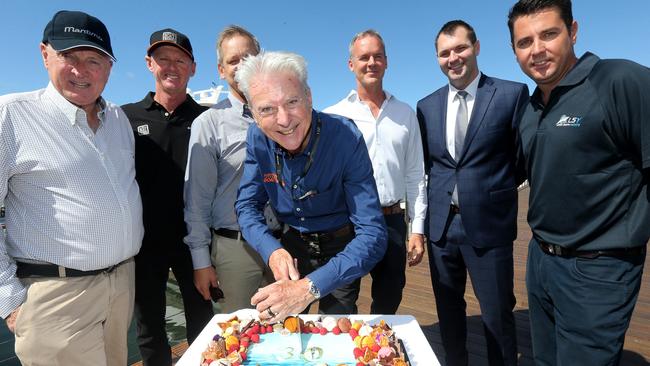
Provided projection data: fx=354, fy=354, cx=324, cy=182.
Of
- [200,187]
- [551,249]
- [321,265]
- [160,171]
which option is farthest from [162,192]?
[551,249]

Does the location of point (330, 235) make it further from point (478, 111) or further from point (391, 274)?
point (478, 111)

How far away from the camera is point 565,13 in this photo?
6.61 ft

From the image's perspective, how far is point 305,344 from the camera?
5.33 ft

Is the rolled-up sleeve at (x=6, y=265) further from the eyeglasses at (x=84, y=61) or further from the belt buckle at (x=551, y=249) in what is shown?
the belt buckle at (x=551, y=249)

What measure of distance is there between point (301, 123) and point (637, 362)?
157 inches

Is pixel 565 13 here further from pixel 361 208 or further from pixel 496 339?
pixel 496 339

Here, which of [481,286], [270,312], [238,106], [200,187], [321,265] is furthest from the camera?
[481,286]

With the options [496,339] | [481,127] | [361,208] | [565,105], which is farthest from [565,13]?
[496,339]

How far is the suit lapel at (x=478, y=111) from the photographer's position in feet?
8.77

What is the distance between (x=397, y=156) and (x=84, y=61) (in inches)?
92.3

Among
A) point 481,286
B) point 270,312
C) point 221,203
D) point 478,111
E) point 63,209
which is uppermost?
point 478,111

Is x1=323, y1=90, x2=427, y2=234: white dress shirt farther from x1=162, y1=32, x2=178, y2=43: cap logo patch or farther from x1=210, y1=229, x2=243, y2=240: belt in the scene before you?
x1=162, y1=32, x2=178, y2=43: cap logo patch

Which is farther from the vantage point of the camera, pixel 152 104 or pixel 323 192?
pixel 152 104

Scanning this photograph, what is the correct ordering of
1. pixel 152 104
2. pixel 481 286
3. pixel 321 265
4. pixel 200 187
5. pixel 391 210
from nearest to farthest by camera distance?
1. pixel 321 265
2. pixel 200 187
3. pixel 481 286
4. pixel 152 104
5. pixel 391 210
